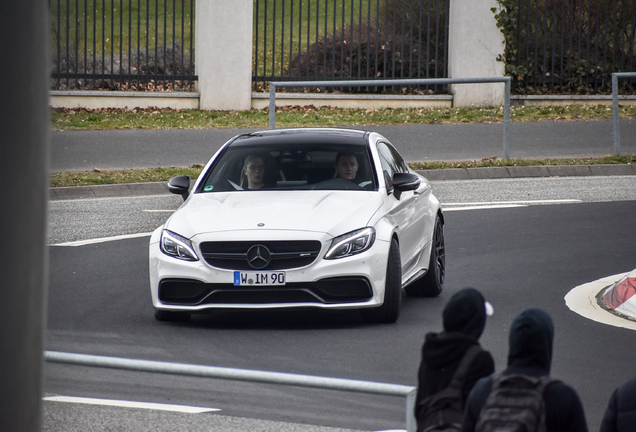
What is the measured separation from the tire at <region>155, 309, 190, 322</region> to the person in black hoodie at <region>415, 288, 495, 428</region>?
4.85m

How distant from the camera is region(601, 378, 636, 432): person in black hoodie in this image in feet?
11.3

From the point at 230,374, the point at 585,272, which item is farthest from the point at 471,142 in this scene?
the point at 230,374

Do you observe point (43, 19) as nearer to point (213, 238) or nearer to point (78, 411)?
point (78, 411)

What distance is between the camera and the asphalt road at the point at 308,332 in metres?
6.11

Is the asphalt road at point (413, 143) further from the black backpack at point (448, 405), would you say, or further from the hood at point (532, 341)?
the hood at point (532, 341)

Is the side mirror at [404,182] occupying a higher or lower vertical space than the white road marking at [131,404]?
higher

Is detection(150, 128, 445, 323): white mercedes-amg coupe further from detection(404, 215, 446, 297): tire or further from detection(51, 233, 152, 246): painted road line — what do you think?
detection(51, 233, 152, 246): painted road line

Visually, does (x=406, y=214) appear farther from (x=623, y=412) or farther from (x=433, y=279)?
(x=623, y=412)

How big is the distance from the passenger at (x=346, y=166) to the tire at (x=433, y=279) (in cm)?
→ 105

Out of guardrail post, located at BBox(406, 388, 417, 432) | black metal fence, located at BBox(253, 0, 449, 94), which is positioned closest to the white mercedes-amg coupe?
guardrail post, located at BBox(406, 388, 417, 432)

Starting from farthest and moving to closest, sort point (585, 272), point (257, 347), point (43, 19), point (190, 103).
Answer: point (190, 103) < point (585, 272) < point (257, 347) < point (43, 19)

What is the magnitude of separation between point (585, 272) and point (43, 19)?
341 inches

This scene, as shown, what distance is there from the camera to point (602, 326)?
8.41 metres

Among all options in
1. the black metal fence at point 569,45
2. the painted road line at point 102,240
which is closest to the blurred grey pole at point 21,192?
the painted road line at point 102,240
